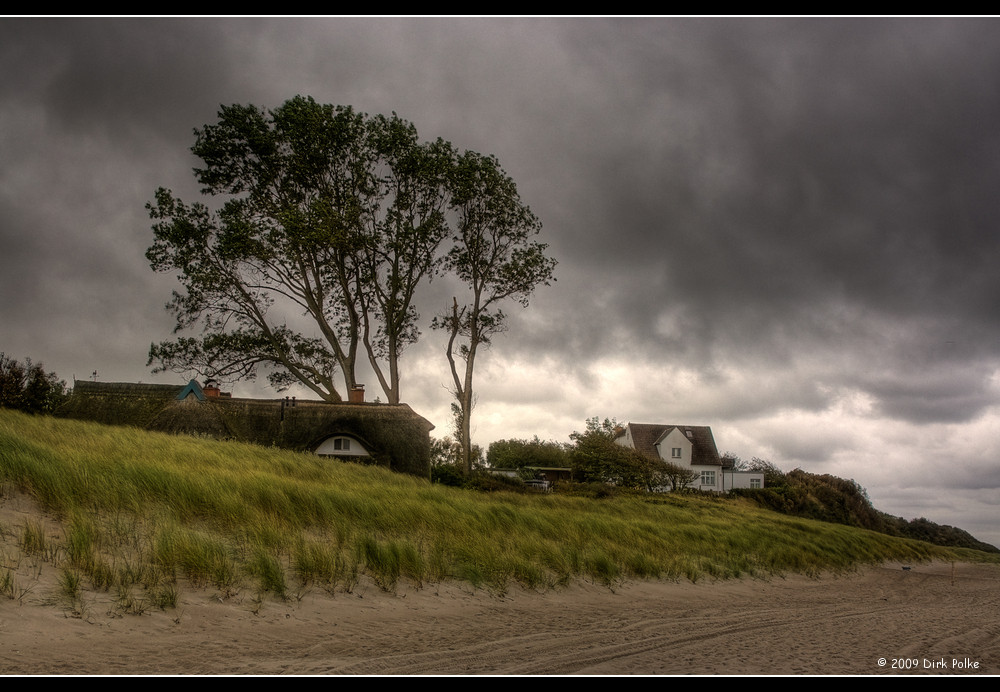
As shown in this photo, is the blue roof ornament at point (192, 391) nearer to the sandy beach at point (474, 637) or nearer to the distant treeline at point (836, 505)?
the sandy beach at point (474, 637)

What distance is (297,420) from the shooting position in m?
33.0

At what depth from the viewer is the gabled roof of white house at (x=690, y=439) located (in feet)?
182

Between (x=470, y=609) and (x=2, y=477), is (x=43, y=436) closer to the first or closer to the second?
(x=2, y=477)

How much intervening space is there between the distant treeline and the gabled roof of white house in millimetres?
5190

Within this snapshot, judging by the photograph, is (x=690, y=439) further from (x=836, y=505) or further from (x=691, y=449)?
(x=836, y=505)

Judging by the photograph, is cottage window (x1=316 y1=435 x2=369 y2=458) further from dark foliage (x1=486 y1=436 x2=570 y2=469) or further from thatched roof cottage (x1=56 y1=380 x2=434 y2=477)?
dark foliage (x1=486 y1=436 x2=570 y2=469)

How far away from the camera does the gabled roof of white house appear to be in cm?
5541

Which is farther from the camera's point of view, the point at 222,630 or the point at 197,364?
the point at 197,364

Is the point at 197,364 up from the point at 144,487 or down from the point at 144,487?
A: up

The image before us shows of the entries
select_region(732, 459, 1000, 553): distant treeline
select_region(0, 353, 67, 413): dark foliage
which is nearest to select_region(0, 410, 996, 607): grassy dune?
select_region(0, 353, 67, 413): dark foliage

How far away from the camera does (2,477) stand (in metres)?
9.45

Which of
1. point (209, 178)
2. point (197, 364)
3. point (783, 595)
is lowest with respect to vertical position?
point (783, 595)

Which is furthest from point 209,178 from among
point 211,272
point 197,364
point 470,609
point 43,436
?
point 470,609

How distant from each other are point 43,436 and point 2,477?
23.1 ft
